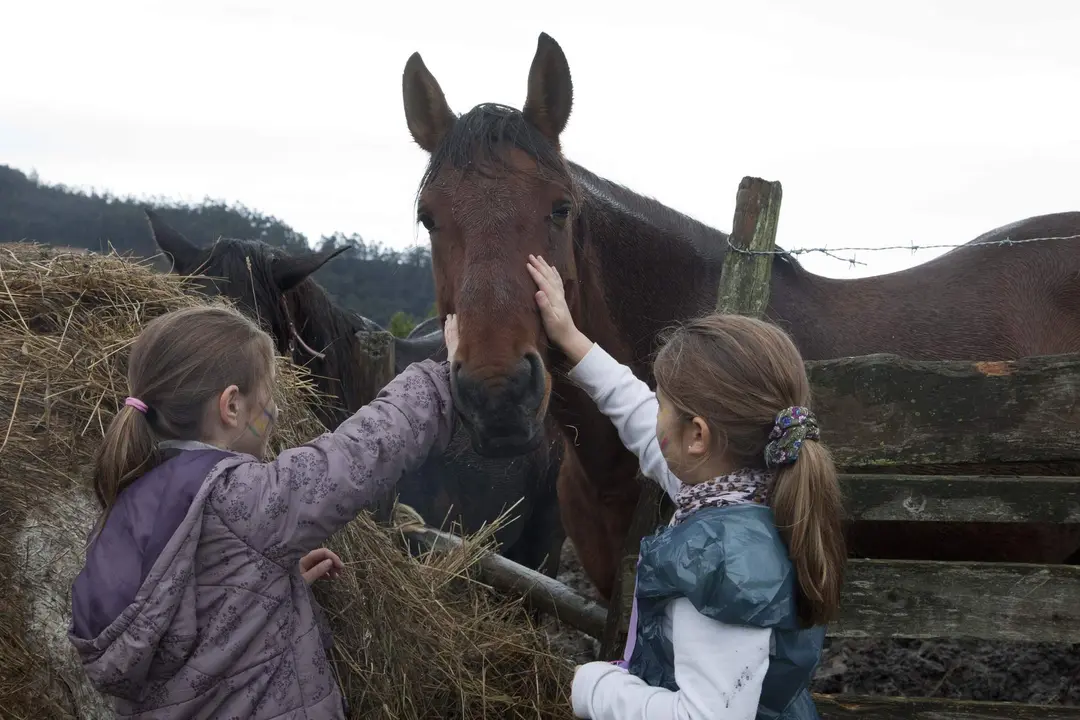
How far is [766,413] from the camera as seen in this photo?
5.38ft

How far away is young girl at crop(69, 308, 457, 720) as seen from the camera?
5.72ft

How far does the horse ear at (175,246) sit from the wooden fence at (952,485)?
3777 millimetres

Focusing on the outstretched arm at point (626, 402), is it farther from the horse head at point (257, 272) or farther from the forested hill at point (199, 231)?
the forested hill at point (199, 231)

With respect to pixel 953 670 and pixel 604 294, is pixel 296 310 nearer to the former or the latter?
pixel 604 294

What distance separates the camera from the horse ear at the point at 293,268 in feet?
14.6

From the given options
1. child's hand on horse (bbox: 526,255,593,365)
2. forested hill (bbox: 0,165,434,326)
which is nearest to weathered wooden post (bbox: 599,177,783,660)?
child's hand on horse (bbox: 526,255,593,365)

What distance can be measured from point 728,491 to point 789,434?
0.17 metres

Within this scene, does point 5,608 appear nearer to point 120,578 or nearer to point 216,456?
point 120,578

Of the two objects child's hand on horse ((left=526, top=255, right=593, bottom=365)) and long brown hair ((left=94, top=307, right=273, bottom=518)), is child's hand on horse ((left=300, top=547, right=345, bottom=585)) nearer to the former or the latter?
long brown hair ((left=94, top=307, right=273, bottom=518))

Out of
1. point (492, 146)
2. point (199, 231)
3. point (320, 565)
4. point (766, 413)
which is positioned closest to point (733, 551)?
point (766, 413)

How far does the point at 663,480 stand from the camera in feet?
6.89

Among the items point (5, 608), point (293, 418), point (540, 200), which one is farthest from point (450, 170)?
point (5, 608)

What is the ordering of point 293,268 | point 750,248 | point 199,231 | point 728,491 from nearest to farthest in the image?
point 728,491
point 750,248
point 293,268
point 199,231

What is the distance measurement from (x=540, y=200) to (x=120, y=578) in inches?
62.3
